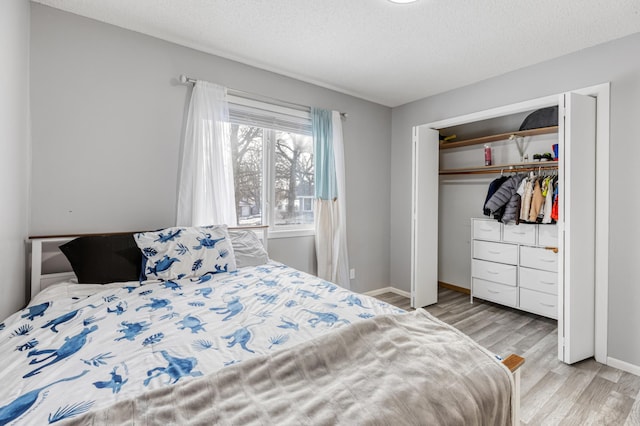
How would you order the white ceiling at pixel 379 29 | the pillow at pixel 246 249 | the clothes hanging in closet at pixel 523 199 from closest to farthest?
the white ceiling at pixel 379 29 → the pillow at pixel 246 249 → the clothes hanging in closet at pixel 523 199

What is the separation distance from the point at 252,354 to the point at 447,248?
3.80 m

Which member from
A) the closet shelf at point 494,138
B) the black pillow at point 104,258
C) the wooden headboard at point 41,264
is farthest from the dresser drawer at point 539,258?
the wooden headboard at point 41,264

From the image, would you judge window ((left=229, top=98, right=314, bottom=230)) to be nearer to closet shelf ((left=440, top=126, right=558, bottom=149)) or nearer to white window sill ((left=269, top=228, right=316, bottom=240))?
white window sill ((left=269, top=228, right=316, bottom=240))

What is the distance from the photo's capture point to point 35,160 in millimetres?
1978

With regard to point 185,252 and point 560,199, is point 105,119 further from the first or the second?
point 560,199

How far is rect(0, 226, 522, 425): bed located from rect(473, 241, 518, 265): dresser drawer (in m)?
2.48

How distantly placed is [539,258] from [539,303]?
1.56 feet

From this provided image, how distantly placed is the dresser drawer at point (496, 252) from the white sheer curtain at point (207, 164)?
9.60ft

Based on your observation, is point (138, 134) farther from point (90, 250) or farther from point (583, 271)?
point (583, 271)

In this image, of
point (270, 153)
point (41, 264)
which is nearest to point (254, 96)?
point (270, 153)

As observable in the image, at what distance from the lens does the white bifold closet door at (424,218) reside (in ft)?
11.4

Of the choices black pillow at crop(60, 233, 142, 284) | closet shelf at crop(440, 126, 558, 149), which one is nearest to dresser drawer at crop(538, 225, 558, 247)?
closet shelf at crop(440, 126, 558, 149)

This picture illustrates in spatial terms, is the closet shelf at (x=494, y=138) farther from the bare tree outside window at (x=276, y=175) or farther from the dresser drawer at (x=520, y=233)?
the bare tree outside window at (x=276, y=175)

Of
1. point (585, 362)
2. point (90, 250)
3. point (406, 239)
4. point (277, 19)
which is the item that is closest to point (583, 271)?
point (585, 362)
